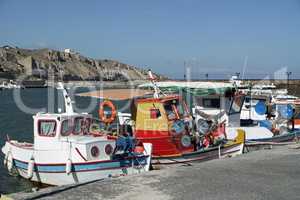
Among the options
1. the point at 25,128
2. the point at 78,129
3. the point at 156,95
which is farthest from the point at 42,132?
the point at 25,128

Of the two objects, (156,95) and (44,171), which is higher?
(156,95)

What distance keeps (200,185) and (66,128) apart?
7.42 m

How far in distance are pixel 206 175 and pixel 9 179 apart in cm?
1011

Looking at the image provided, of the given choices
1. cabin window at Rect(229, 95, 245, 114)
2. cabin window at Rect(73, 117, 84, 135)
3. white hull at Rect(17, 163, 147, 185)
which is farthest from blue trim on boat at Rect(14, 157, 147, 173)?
cabin window at Rect(229, 95, 245, 114)

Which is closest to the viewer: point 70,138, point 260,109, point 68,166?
point 68,166

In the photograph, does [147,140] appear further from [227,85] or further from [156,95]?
[227,85]

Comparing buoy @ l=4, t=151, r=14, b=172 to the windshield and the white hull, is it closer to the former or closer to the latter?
the white hull

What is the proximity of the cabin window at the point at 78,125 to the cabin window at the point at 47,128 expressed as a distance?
0.71m

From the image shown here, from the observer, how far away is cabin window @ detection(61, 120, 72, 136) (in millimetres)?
15699

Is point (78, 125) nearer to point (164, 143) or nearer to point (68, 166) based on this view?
point (68, 166)

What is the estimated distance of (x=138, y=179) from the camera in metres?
9.98

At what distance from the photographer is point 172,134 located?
17141mm

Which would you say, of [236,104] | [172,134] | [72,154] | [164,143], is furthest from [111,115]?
[236,104]

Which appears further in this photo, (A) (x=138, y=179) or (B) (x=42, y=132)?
(B) (x=42, y=132)
